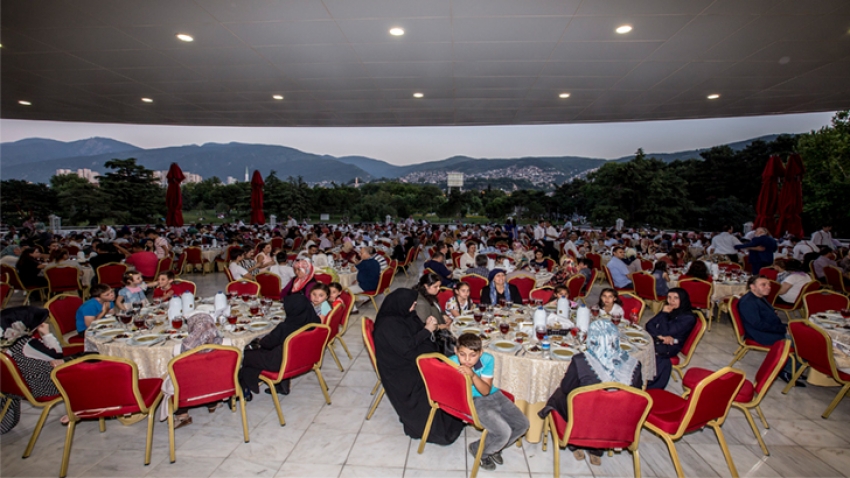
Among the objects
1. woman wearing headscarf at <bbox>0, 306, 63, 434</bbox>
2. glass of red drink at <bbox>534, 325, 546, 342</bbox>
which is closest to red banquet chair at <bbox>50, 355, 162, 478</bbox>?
woman wearing headscarf at <bbox>0, 306, 63, 434</bbox>

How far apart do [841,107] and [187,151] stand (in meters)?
193

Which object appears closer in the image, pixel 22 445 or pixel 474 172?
pixel 22 445

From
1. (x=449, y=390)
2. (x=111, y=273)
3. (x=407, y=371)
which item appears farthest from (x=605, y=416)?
(x=111, y=273)

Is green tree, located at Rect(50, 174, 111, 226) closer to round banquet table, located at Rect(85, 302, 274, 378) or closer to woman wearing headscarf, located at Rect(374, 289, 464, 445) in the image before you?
round banquet table, located at Rect(85, 302, 274, 378)

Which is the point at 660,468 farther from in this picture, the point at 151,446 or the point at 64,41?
the point at 64,41

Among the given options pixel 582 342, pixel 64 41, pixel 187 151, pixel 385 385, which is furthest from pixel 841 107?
pixel 187 151

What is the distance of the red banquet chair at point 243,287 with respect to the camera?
5910 millimetres

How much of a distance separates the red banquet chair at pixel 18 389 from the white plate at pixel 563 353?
13.9 feet

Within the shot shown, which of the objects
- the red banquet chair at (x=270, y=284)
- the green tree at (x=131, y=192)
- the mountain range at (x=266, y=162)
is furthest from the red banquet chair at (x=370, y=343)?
the mountain range at (x=266, y=162)

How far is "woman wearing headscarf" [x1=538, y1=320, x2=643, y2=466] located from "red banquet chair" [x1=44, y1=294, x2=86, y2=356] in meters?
4.99

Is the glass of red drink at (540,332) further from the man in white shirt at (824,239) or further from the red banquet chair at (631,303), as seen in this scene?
the man in white shirt at (824,239)

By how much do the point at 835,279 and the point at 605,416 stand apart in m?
8.39

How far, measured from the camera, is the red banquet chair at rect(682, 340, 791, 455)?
300 centimetres

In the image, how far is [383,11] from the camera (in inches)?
172
